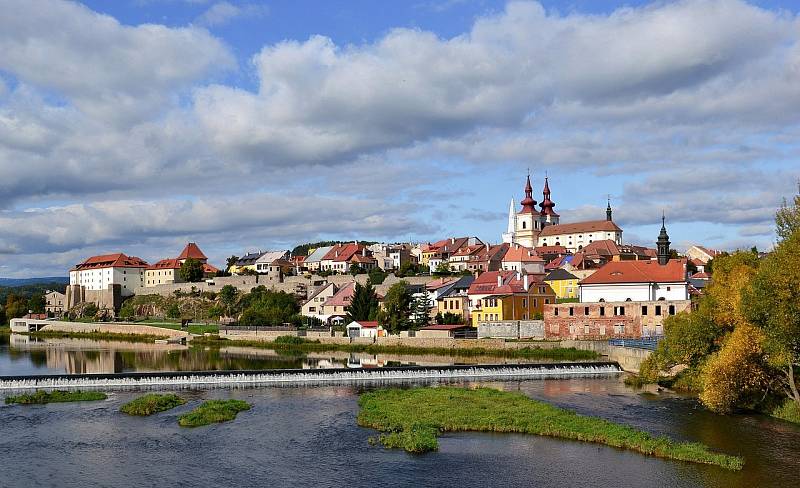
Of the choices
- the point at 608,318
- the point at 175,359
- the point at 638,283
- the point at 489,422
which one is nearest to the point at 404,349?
the point at 608,318

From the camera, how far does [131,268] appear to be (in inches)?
4806

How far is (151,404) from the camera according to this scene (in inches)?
1283

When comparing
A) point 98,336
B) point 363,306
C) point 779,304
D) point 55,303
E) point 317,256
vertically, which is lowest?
point 98,336

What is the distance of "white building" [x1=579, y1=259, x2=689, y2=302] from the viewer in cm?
6016

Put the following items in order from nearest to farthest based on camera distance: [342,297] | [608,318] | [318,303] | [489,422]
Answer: [489,422] < [608,318] < [342,297] < [318,303]

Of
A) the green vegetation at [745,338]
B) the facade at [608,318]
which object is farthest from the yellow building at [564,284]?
the green vegetation at [745,338]

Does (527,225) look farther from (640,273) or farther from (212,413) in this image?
(212,413)

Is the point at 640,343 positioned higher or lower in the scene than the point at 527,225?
lower

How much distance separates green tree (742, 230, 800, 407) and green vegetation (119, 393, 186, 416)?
80.3ft

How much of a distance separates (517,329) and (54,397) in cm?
3580

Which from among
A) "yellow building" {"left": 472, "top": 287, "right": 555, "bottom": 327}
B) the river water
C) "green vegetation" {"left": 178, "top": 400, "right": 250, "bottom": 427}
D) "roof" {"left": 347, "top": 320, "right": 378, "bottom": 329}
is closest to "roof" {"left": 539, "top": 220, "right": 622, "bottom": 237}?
"yellow building" {"left": 472, "top": 287, "right": 555, "bottom": 327}

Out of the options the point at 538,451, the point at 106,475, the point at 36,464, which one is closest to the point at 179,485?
the point at 106,475

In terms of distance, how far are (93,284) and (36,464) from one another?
4300 inches

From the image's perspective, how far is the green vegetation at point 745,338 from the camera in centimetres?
2658
